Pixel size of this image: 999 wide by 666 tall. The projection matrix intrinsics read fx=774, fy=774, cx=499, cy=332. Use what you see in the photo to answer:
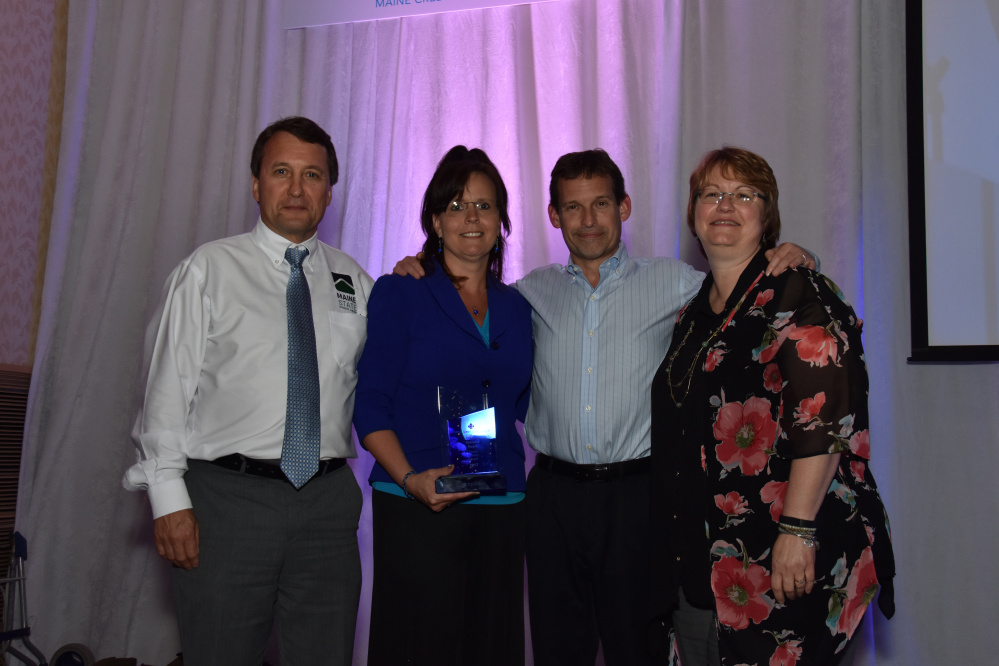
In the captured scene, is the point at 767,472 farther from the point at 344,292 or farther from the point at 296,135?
the point at 296,135

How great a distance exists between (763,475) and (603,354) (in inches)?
23.8

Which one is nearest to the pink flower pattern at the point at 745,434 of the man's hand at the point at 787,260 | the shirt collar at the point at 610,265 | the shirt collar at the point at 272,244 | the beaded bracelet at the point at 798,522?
the beaded bracelet at the point at 798,522

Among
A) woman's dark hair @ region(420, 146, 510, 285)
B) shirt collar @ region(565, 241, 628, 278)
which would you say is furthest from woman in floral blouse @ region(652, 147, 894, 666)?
woman's dark hair @ region(420, 146, 510, 285)

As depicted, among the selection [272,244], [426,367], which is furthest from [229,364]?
[426,367]

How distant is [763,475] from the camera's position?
5.25ft

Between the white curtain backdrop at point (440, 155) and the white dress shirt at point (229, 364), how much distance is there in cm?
110

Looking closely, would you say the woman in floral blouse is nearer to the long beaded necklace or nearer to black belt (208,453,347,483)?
the long beaded necklace

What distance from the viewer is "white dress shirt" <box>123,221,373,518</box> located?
71.4 inches

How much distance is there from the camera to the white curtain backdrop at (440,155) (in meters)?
2.57

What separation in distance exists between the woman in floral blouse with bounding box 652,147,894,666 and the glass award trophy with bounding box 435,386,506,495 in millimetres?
406

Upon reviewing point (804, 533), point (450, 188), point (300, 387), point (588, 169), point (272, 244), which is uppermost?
point (588, 169)

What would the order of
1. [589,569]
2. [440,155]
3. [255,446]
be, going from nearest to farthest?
1. [255,446]
2. [589,569]
3. [440,155]

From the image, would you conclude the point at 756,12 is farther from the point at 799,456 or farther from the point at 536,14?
the point at 799,456

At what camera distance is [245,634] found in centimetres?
180
